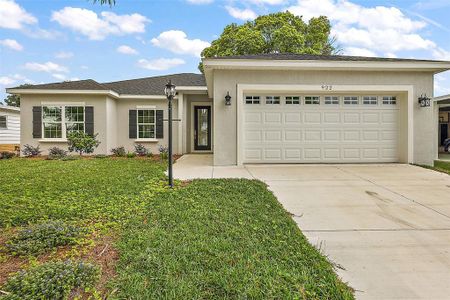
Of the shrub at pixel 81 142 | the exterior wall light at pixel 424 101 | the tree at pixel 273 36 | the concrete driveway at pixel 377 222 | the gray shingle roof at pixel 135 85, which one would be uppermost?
the tree at pixel 273 36

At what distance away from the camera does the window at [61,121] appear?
1290cm

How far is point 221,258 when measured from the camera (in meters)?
2.67

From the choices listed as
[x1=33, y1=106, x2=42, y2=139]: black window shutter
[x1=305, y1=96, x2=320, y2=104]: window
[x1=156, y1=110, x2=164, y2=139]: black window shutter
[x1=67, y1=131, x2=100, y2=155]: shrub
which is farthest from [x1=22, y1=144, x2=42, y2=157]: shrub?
[x1=305, y1=96, x2=320, y2=104]: window

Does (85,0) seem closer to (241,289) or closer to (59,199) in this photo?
(59,199)

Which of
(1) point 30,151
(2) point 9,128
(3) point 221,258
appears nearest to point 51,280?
(3) point 221,258

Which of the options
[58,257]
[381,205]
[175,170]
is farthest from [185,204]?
[175,170]

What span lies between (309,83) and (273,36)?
14.8m

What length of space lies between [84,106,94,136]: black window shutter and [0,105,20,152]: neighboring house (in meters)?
6.50

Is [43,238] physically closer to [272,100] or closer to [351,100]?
[272,100]

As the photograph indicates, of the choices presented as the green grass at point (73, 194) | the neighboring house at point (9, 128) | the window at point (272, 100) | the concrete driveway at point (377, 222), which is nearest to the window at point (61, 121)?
the neighboring house at point (9, 128)

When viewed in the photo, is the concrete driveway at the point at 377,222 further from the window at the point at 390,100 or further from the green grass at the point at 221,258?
the window at the point at 390,100

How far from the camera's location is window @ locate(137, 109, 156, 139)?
1395cm

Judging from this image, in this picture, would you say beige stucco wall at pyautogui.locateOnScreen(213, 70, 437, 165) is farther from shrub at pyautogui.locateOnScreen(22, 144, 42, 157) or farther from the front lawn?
shrub at pyautogui.locateOnScreen(22, 144, 42, 157)

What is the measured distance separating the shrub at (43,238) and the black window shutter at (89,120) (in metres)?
10.3
